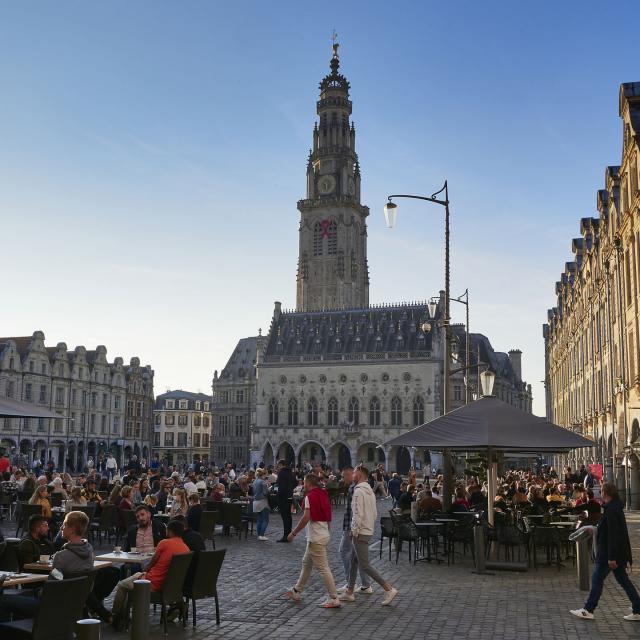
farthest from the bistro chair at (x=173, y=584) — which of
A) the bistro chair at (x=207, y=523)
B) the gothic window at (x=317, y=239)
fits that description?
the gothic window at (x=317, y=239)

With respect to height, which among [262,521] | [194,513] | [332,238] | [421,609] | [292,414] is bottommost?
[421,609]

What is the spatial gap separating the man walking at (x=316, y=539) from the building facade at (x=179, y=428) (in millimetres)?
96567

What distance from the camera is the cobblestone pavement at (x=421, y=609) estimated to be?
9.42m

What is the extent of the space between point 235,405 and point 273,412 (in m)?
14.1

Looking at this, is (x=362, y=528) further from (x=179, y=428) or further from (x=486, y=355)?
(x=179, y=428)

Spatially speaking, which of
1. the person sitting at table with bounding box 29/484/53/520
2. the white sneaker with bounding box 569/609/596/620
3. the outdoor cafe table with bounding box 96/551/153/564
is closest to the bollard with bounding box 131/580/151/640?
the outdoor cafe table with bounding box 96/551/153/564

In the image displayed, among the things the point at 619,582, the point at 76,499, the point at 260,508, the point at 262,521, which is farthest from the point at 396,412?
the point at 619,582

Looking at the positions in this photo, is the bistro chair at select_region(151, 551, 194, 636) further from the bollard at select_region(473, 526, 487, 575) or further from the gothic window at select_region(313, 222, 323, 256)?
the gothic window at select_region(313, 222, 323, 256)

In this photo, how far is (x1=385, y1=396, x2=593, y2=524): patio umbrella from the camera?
47.0ft

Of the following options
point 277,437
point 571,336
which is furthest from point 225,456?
point 571,336

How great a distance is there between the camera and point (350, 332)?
82625mm

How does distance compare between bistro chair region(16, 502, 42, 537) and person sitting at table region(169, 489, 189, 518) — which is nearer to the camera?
person sitting at table region(169, 489, 189, 518)

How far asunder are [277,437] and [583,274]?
149ft

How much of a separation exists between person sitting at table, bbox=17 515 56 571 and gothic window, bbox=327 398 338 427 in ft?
228
